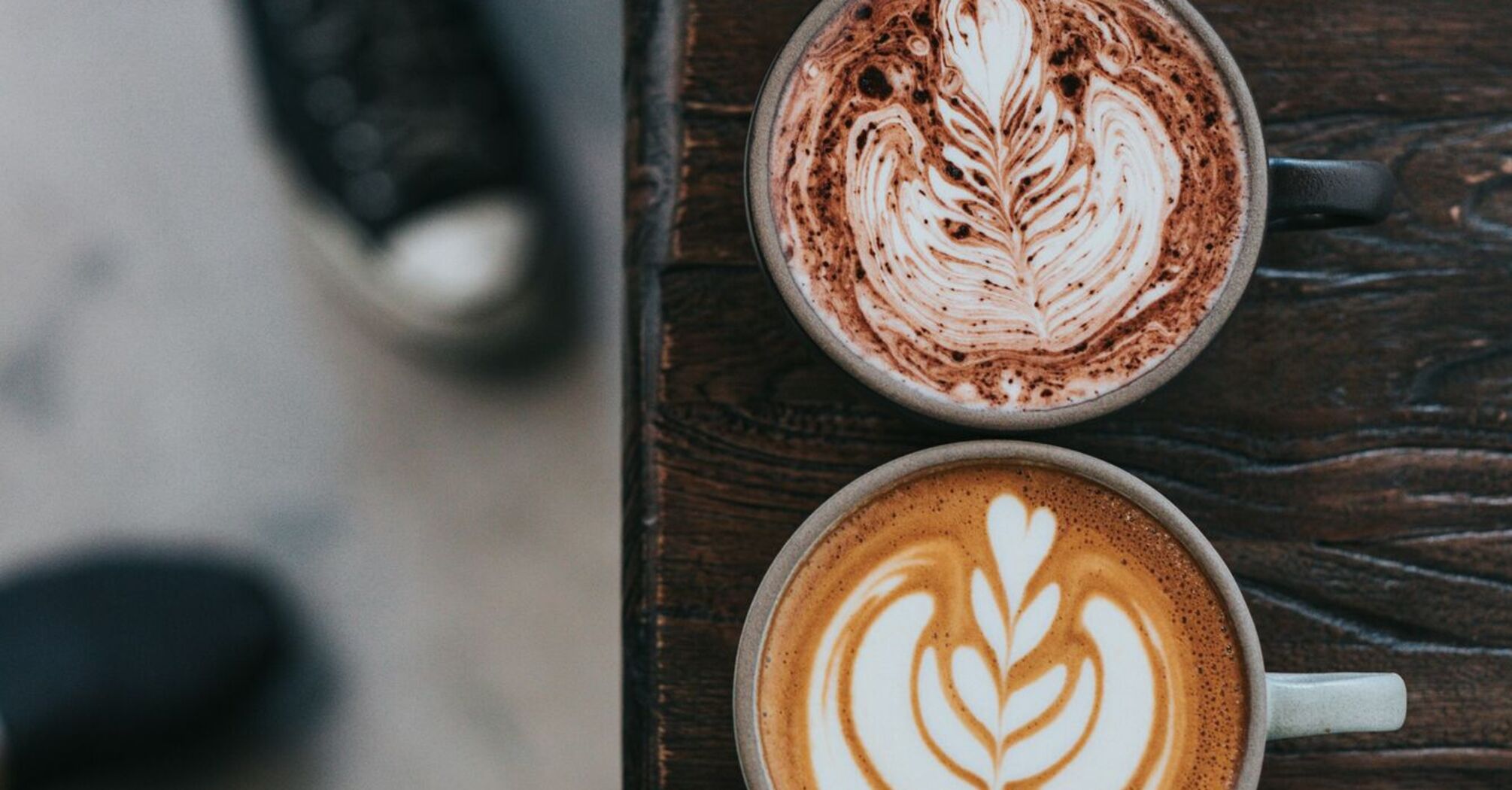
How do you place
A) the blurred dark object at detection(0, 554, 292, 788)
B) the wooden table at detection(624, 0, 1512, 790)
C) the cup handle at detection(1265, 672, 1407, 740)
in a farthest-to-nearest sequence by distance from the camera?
the blurred dark object at detection(0, 554, 292, 788)
the wooden table at detection(624, 0, 1512, 790)
the cup handle at detection(1265, 672, 1407, 740)


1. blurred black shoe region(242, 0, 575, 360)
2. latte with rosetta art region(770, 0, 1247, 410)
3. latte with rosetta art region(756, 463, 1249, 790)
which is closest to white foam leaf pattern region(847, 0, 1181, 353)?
latte with rosetta art region(770, 0, 1247, 410)

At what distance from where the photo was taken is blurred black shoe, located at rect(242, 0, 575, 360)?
4.32ft

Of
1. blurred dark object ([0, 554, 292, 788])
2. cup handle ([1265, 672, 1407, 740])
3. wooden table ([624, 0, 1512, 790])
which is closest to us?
cup handle ([1265, 672, 1407, 740])

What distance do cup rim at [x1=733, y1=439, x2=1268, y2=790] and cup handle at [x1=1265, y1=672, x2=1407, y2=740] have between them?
15 millimetres

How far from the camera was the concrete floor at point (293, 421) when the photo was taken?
1.38m

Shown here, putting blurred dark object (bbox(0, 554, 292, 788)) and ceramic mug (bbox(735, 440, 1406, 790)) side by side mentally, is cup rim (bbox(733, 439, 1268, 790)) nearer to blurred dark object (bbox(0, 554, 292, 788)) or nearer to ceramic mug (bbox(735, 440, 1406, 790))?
ceramic mug (bbox(735, 440, 1406, 790))

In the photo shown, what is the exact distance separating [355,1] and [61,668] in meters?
0.83

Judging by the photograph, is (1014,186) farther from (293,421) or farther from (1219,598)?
(293,421)

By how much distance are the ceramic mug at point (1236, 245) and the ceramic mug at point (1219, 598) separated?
0.08ft

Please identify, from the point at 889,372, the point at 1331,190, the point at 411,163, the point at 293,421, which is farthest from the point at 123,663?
the point at 1331,190

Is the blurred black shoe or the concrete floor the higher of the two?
the blurred black shoe

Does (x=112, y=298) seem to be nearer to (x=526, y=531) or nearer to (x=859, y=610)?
(x=526, y=531)

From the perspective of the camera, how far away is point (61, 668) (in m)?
1.32

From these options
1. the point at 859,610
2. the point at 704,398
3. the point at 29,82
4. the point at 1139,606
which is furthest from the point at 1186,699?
the point at 29,82
